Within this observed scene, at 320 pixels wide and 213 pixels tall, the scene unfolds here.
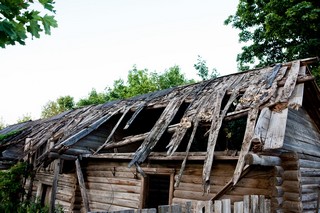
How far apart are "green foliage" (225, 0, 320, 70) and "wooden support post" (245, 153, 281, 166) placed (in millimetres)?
12473

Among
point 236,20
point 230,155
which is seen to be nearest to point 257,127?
point 230,155

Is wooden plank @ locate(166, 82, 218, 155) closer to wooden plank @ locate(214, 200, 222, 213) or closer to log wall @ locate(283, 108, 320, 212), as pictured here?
log wall @ locate(283, 108, 320, 212)

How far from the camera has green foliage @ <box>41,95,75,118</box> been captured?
44.5 metres

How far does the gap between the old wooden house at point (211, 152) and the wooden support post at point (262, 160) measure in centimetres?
2

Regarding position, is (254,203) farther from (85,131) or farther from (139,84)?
(139,84)

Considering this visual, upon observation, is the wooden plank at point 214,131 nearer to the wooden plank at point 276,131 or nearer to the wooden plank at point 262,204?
the wooden plank at point 262,204

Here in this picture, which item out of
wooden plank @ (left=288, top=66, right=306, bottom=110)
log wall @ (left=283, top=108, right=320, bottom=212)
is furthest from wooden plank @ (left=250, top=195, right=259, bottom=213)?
wooden plank @ (left=288, top=66, right=306, bottom=110)

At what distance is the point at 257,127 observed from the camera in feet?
21.7

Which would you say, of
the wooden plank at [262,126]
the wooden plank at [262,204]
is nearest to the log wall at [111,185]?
the wooden plank at [262,126]

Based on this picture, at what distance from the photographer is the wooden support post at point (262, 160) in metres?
5.80

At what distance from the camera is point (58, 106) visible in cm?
4972

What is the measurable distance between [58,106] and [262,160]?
4799 cm

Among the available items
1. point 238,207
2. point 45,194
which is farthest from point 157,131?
point 45,194

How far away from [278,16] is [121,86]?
33865mm
